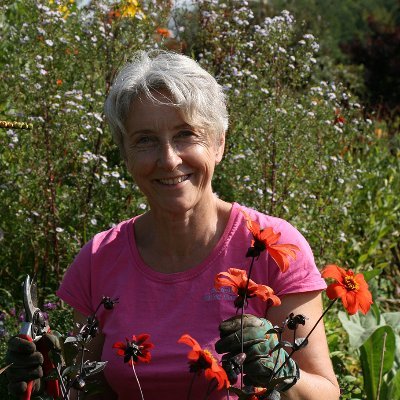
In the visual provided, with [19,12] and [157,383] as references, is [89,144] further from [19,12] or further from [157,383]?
[157,383]

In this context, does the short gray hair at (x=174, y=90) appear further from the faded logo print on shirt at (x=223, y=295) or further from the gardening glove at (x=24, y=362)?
the gardening glove at (x=24, y=362)

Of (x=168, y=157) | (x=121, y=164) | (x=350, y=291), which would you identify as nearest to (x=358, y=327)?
(x=168, y=157)

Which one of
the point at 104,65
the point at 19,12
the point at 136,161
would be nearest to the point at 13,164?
the point at 104,65

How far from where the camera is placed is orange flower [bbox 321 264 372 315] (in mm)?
1426

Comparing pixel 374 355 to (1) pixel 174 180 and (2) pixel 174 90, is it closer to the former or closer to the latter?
(1) pixel 174 180

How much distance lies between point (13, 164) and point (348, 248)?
1.73 meters

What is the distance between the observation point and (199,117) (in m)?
2.08

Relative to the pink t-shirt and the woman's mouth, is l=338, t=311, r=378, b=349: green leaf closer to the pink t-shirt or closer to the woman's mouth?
the pink t-shirt

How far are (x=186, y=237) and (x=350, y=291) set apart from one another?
792 mm

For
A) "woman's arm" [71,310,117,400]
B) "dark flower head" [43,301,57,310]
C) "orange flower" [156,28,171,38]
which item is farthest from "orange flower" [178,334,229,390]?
"orange flower" [156,28,171,38]

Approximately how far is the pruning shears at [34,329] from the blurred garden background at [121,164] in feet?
4.39

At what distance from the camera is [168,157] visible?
204cm

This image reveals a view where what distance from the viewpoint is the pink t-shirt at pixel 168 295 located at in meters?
2.04

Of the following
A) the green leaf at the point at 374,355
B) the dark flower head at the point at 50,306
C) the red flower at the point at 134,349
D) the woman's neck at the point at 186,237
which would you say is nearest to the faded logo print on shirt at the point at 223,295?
the woman's neck at the point at 186,237
